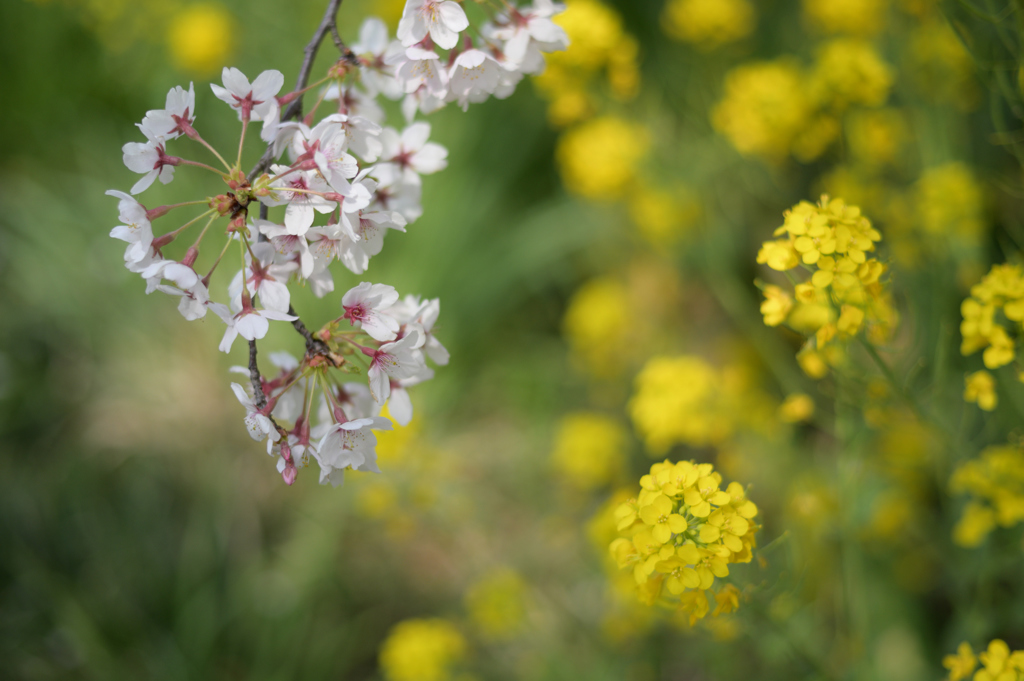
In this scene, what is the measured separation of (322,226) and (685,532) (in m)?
0.78

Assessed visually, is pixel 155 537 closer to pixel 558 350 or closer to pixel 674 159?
pixel 558 350

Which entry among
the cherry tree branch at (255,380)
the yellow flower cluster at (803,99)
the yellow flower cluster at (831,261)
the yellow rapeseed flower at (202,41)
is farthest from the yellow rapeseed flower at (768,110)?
the yellow rapeseed flower at (202,41)

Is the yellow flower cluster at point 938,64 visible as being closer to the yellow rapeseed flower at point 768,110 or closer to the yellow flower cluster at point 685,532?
the yellow rapeseed flower at point 768,110

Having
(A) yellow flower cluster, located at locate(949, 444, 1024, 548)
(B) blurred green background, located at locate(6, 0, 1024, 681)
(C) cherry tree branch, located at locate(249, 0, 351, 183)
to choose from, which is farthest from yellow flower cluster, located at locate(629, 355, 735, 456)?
(C) cherry tree branch, located at locate(249, 0, 351, 183)

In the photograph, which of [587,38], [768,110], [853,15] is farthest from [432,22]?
[853,15]

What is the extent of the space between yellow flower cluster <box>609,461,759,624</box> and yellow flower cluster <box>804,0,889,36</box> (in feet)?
7.22

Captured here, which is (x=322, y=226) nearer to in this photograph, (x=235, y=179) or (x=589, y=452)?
(x=235, y=179)

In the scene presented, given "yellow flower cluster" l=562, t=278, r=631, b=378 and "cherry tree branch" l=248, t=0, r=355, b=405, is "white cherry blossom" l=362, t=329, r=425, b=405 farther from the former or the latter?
"yellow flower cluster" l=562, t=278, r=631, b=378

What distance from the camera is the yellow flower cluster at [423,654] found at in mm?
2029

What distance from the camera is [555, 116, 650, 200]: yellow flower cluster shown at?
8.38 feet

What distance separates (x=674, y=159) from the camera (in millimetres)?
2748

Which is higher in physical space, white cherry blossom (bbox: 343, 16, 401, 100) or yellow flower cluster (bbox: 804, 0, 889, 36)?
white cherry blossom (bbox: 343, 16, 401, 100)

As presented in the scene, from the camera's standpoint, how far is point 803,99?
2143mm

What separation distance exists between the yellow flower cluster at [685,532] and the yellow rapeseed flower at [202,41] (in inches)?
132
